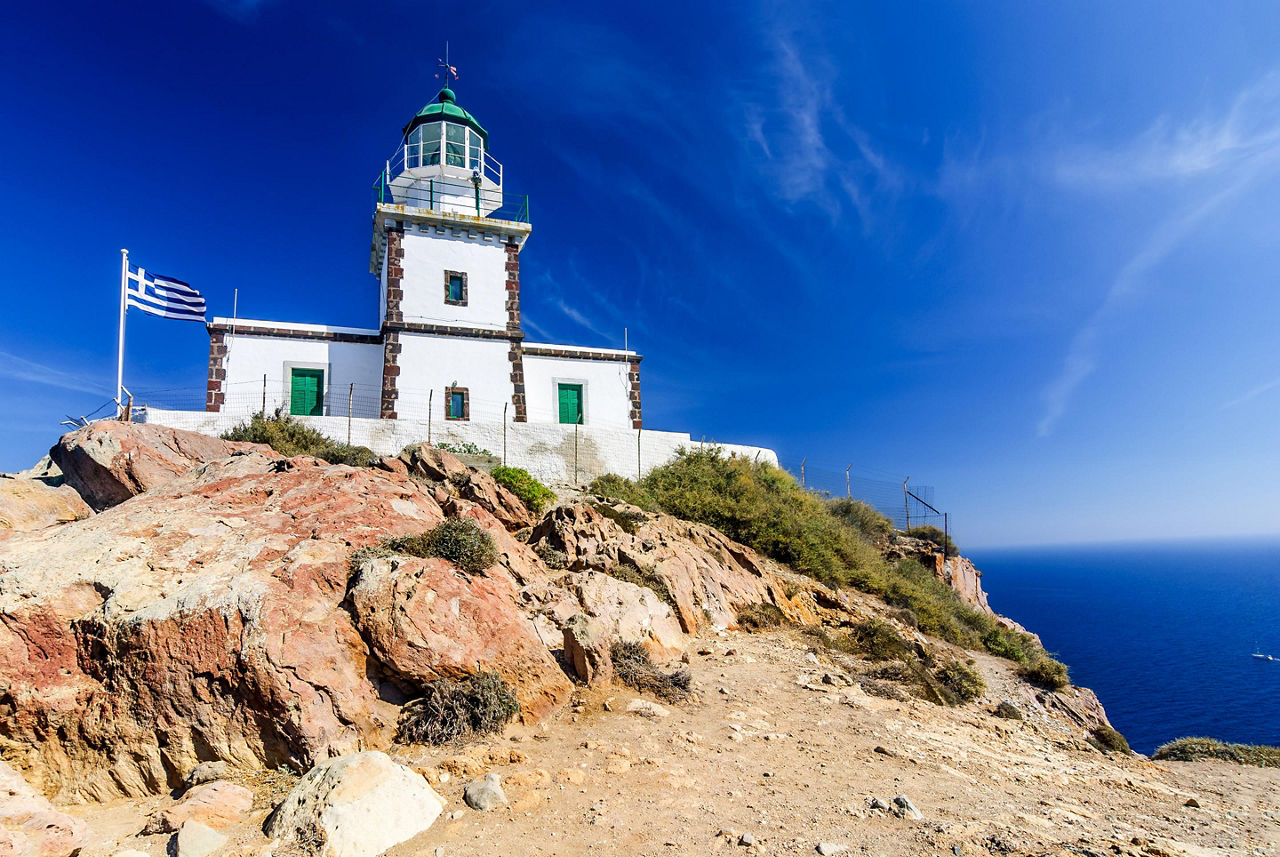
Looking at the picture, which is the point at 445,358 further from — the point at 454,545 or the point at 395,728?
the point at 395,728

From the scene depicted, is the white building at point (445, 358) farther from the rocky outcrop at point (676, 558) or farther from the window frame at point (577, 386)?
the rocky outcrop at point (676, 558)

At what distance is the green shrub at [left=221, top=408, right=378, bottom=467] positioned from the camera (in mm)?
15266

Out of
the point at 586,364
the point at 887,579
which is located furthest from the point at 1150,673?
the point at 586,364

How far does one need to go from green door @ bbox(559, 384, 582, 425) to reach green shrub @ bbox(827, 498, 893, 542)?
31.9 feet

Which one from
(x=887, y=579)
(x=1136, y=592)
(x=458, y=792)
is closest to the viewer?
(x=458, y=792)

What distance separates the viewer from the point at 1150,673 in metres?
38.7

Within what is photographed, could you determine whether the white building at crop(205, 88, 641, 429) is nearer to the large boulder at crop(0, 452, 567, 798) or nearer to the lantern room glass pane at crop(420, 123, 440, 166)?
the lantern room glass pane at crop(420, 123, 440, 166)

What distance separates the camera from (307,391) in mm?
20469

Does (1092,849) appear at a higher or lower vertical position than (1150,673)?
higher

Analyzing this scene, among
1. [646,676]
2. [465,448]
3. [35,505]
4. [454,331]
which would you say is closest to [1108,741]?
[646,676]

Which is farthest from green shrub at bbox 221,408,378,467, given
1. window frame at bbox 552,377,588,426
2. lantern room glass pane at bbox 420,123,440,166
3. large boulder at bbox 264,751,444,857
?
lantern room glass pane at bbox 420,123,440,166

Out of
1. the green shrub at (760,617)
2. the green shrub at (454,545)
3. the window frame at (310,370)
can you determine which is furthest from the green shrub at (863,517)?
the window frame at (310,370)

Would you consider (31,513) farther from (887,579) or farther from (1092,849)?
(887,579)

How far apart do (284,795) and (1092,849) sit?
6.11 m
